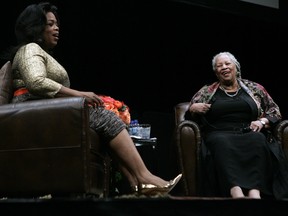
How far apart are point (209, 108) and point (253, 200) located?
6.45 ft

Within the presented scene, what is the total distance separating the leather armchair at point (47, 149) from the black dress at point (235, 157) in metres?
0.79

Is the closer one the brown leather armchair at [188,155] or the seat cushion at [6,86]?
the seat cushion at [6,86]

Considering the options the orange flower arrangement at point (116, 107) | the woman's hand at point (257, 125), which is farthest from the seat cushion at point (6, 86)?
the woman's hand at point (257, 125)

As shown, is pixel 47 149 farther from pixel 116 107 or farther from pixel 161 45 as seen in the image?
pixel 161 45

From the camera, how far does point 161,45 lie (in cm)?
466

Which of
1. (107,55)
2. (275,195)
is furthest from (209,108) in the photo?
(107,55)

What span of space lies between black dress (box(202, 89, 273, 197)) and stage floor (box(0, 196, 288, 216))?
148cm

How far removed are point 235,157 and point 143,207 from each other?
1664 millimetres

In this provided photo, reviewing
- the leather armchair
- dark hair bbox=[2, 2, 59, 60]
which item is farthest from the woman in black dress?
dark hair bbox=[2, 2, 59, 60]

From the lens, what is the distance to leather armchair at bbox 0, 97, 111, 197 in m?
2.13

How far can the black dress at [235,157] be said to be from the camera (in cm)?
268

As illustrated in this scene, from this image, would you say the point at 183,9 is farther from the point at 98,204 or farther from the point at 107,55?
the point at 98,204

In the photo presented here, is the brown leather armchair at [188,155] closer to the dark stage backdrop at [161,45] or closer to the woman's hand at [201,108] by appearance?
the woman's hand at [201,108]

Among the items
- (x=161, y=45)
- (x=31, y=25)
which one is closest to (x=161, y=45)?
(x=161, y=45)
